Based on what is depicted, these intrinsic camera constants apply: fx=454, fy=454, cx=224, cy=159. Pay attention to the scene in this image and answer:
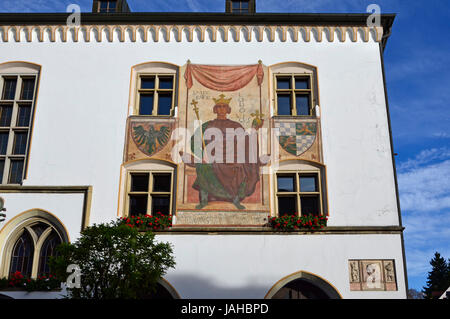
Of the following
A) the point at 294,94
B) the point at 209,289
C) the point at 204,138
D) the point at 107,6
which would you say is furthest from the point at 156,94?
the point at 209,289

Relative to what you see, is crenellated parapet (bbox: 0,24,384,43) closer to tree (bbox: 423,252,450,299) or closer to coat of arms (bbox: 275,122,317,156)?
coat of arms (bbox: 275,122,317,156)

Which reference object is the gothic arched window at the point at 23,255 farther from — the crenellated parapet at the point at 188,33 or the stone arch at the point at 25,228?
the crenellated parapet at the point at 188,33

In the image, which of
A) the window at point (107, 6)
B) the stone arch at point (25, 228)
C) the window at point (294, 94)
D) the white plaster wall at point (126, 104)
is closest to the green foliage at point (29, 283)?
the stone arch at point (25, 228)

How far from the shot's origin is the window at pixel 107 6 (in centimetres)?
1584

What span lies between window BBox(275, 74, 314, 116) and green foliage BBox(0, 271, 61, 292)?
8.19 meters

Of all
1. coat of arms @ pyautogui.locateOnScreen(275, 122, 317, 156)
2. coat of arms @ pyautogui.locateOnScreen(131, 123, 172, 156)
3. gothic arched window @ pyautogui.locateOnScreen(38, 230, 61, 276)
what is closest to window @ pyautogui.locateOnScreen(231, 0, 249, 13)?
coat of arms @ pyautogui.locateOnScreen(275, 122, 317, 156)

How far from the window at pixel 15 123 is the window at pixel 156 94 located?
11.2ft

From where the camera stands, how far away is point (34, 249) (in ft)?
42.0

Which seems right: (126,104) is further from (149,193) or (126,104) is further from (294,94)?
(294,94)

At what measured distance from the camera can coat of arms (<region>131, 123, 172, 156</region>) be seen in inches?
535

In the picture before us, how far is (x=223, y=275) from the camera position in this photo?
1229 cm

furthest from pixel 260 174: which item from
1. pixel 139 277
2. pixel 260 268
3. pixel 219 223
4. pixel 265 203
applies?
pixel 139 277
